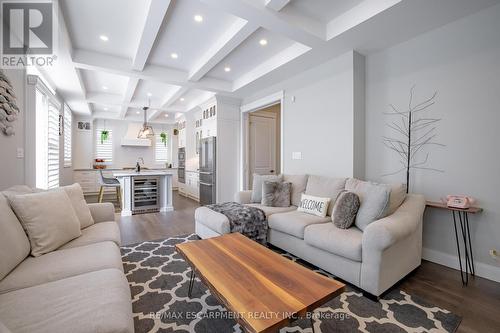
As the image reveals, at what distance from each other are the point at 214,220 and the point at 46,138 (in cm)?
376

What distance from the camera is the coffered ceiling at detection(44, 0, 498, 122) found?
2.41 metres

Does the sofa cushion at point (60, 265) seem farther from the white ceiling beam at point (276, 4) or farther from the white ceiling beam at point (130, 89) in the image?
the white ceiling beam at point (130, 89)

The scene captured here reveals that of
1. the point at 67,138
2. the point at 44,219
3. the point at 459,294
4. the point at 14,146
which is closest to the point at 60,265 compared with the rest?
the point at 44,219

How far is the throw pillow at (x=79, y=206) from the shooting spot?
2295 mm

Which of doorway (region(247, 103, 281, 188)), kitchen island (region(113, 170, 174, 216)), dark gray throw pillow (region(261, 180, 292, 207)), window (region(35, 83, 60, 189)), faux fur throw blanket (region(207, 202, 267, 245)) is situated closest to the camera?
faux fur throw blanket (region(207, 202, 267, 245))

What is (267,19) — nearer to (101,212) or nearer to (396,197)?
(396,197)

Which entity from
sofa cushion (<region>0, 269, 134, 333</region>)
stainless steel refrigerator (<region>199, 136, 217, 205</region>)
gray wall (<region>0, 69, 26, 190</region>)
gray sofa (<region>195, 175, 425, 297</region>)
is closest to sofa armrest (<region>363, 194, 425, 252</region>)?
gray sofa (<region>195, 175, 425, 297</region>)

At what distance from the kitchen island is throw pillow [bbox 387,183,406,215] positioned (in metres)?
4.18

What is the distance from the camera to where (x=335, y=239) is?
220 cm

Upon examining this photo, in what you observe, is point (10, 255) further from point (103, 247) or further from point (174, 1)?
point (174, 1)

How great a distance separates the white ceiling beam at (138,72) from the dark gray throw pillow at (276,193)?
2.52 meters

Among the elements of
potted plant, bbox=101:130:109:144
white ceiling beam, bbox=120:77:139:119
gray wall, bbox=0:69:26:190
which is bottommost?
gray wall, bbox=0:69:26:190

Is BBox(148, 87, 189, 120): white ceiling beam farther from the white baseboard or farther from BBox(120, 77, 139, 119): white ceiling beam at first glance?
the white baseboard

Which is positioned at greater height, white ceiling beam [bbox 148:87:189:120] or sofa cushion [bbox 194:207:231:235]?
white ceiling beam [bbox 148:87:189:120]
